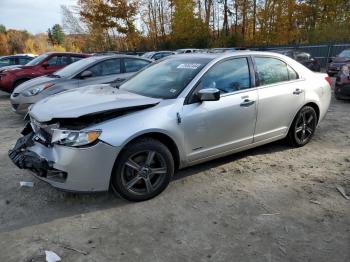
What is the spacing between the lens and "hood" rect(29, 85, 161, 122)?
3.50 m

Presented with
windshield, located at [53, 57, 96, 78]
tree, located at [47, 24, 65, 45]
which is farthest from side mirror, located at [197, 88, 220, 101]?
tree, located at [47, 24, 65, 45]

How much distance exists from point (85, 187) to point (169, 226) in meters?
0.94

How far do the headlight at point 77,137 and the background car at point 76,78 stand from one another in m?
3.81

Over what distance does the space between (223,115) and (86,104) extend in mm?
1658

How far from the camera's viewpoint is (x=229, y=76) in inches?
174

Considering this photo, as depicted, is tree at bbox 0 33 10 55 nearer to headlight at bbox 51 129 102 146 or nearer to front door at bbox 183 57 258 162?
front door at bbox 183 57 258 162

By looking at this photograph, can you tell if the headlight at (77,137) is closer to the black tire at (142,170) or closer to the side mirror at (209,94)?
the black tire at (142,170)

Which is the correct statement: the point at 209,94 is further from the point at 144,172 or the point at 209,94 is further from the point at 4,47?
the point at 4,47

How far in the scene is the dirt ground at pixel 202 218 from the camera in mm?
2904

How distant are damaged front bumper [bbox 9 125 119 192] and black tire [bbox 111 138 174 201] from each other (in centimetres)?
14

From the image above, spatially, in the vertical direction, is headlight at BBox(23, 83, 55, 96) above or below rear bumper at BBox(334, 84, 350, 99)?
above

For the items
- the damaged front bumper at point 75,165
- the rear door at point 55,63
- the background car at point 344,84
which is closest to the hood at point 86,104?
the damaged front bumper at point 75,165

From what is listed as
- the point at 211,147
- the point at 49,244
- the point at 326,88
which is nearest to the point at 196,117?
the point at 211,147

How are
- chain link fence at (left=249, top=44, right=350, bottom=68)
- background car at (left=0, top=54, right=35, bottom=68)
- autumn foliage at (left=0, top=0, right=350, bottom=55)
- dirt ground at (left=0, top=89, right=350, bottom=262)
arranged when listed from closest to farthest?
1. dirt ground at (left=0, top=89, right=350, bottom=262)
2. background car at (left=0, top=54, right=35, bottom=68)
3. chain link fence at (left=249, top=44, right=350, bottom=68)
4. autumn foliage at (left=0, top=0, right=350, bottom=55)
